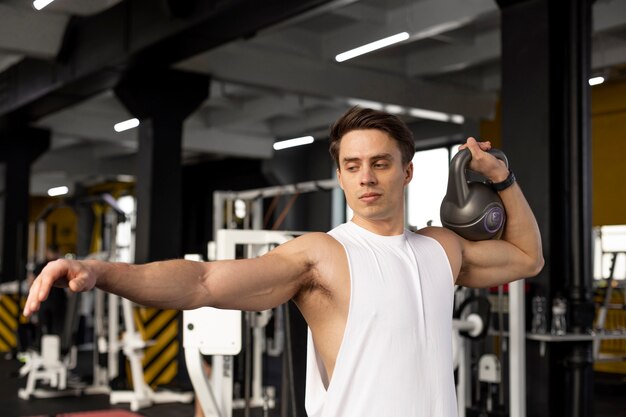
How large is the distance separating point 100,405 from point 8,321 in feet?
17.1

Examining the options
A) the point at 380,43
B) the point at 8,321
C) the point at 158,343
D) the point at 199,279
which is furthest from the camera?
the point at 8,321

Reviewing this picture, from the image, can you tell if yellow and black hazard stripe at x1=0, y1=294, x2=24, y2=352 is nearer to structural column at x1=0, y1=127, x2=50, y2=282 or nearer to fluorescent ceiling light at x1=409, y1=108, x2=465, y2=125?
structural column at x1=0, y1=127, x2=50, y2=282

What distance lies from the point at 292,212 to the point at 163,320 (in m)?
5.82

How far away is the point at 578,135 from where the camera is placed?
14.6 feet

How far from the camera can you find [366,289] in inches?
59.4

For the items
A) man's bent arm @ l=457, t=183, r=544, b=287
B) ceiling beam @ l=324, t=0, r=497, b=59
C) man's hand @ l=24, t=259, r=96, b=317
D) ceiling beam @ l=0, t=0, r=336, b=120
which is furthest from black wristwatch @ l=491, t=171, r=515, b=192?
ceiling beam @ l=324, t=0, r=497, b=59

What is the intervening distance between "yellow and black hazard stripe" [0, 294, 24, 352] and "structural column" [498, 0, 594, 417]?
331 inches

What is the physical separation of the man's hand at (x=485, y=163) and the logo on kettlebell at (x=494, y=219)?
0.24ft

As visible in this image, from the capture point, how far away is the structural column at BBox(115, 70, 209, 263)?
729cm

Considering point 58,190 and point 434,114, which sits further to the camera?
point 58,190

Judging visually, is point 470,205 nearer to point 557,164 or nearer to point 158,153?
point 557,164

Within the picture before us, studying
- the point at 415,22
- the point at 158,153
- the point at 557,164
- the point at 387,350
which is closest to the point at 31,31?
the point at 158,153

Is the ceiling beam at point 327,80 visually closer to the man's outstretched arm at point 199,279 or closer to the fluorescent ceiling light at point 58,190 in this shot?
the man's outstretched arm at point 199,279

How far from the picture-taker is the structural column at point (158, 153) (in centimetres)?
729
